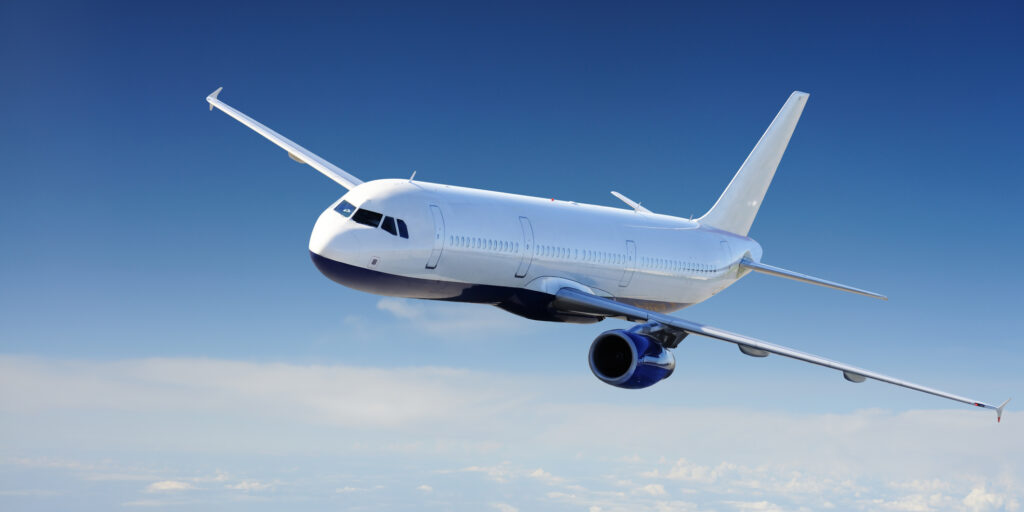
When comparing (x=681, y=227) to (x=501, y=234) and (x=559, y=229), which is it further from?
(x=501, y=234)

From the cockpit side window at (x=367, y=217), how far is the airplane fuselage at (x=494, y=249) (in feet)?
0.10

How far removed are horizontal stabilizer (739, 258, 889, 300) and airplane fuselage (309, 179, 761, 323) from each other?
419 centimetres

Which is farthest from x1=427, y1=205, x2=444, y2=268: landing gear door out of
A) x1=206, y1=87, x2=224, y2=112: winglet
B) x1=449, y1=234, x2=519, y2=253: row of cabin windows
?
x1=206, y1=87, x2=224, y2=112: winglet

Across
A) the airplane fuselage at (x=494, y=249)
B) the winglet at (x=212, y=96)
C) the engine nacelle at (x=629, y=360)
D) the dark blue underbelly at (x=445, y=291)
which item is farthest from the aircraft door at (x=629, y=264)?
the winglet at (x=212, y=96)

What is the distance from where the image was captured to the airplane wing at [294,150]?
28547 mm

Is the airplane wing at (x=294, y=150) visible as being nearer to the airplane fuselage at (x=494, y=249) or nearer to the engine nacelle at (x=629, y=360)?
the airplane fuselage at (x=494, y=249)

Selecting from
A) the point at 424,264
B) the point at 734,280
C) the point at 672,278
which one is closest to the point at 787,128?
the point at 734,280

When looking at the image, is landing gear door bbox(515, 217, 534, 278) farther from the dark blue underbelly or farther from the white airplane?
the dark blue underbelly

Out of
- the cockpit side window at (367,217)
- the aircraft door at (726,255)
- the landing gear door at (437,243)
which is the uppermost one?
the aircraft door at (726,255)

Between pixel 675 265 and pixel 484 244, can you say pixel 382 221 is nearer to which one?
pixel 484 244

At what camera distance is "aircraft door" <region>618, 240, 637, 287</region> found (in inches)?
1093

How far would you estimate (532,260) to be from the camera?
974 inches

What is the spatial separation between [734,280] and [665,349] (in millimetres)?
12315

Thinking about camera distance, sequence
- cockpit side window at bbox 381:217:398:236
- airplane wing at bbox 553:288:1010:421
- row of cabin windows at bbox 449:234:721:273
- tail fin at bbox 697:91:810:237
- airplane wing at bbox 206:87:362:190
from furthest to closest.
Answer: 1. tail fin at bbox 697:91:810:237
2. airplane wing at bbox 206:87:362:190
3. row of cabin windows at bbox 449:234:721:273
4. cockpit side window at bbox 381:217:398:236
5. airplane wing at bbox 553:288:1010:421
